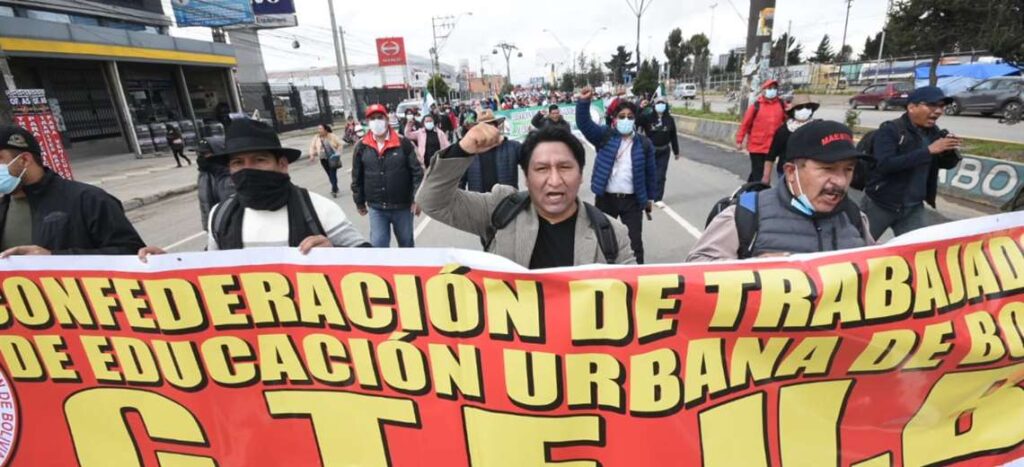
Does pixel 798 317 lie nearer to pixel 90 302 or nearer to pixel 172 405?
pixel 172 405

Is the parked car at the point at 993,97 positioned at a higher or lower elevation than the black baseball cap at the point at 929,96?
lower

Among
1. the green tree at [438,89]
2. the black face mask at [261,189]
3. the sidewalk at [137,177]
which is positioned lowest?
the sidewalk at [137,177]

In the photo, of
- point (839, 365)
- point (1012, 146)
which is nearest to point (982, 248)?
point (839, 365)

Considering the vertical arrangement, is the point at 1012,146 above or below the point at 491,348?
below

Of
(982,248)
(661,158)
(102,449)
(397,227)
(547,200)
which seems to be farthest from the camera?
(661,158)

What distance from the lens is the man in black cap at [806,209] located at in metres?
1.96

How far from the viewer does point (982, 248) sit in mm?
1794

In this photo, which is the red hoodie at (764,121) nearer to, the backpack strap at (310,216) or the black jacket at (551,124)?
the black jacket at (551,124)

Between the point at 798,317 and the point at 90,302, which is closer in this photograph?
the point at 798,317

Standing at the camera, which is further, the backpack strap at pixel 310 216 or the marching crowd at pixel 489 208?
the backpack strap at pixel 310 216

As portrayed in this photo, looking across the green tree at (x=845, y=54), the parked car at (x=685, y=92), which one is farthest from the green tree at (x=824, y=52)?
the parked car at (x=685, y=92)

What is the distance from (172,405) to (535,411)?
1.36m

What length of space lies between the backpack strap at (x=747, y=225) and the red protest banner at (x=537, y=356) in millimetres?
396

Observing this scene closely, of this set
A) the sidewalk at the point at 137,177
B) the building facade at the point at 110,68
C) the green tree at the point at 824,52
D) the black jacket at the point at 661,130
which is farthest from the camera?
the green tree at the point at 824,52
